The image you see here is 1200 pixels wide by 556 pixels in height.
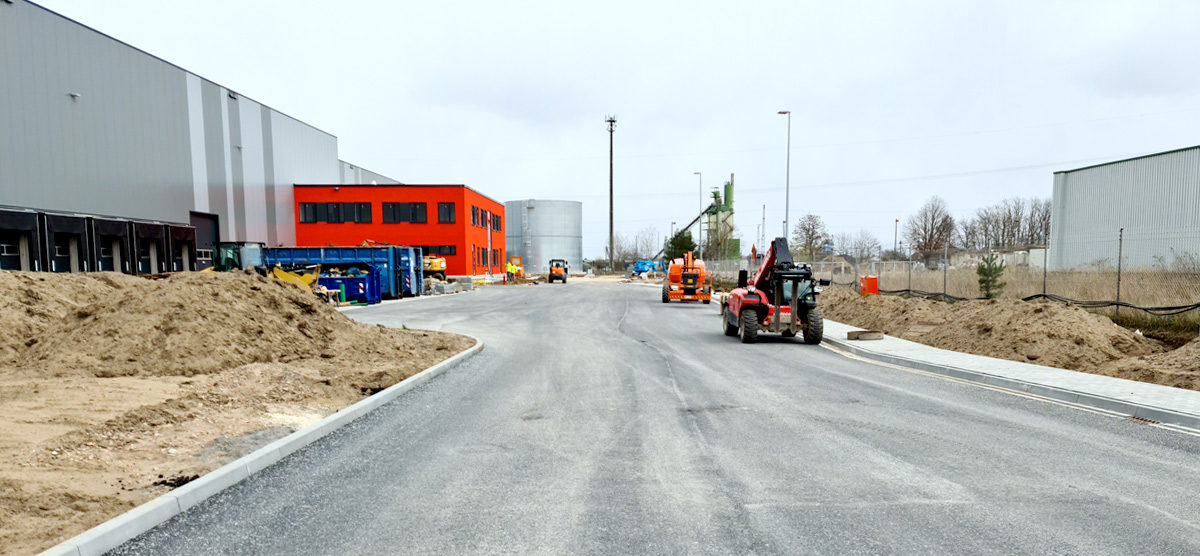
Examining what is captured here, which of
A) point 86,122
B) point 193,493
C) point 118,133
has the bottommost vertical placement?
point 193,493

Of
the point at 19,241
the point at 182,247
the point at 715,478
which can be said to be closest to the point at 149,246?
the point at 182,247

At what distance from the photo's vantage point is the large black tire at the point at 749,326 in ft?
49.4

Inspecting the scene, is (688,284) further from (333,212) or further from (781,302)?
(333,212)

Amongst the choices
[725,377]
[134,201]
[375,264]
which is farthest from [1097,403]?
[134,201]

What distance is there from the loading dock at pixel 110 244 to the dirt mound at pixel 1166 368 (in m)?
36.0

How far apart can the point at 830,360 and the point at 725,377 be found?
10.8 feet

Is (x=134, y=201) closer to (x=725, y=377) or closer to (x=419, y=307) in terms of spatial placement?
(x=419, y=307)

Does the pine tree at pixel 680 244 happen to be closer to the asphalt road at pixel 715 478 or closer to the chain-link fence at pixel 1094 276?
the chain-link fence at pixel 1094 276

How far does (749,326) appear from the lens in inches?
594

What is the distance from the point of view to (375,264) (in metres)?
32.5

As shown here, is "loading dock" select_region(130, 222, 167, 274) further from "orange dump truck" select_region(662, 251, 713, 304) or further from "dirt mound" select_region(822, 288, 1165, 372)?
"dirt mound" select_region(822, 288, 1165, 372)

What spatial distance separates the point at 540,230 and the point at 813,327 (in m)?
80.2

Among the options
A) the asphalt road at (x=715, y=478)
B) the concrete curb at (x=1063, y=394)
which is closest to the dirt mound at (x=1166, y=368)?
the concrete curb at (x=1063, y=394)

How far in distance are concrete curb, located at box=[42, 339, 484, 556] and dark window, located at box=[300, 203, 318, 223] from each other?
51.4 m
